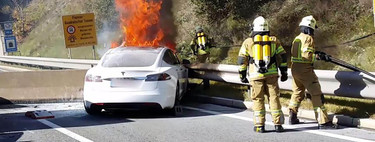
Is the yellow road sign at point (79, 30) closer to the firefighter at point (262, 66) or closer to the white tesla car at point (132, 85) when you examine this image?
the white tesla car at point (132, 85)

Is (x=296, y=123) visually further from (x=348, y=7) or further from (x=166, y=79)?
(x=348, y=7)

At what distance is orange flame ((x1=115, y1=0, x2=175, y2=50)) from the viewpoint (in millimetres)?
22984

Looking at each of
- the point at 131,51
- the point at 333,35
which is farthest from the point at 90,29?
the point at 131,51

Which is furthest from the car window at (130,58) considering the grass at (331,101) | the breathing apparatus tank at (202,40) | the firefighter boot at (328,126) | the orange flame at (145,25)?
the orange flame at (145,25)

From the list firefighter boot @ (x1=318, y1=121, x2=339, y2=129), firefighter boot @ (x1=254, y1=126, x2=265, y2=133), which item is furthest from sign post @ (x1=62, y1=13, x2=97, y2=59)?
firefighter boot @ (x1=318, y1=121, x2=339, y2=129)

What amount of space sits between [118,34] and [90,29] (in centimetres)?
1383

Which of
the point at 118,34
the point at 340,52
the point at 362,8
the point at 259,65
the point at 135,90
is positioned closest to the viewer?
the point at 259,65

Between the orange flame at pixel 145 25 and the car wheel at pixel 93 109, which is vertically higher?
the orange flame at pixel 145 25

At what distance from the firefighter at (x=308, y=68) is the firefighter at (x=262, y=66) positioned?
27 centimetres

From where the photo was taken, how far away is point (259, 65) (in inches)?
283

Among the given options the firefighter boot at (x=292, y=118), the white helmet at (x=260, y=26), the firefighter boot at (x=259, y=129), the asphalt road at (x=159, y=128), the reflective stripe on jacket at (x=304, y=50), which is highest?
the white helmet at (x=260, y=26)

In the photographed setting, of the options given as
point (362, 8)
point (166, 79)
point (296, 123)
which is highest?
point (362, 8)

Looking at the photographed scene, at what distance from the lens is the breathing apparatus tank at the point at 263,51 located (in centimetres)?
714

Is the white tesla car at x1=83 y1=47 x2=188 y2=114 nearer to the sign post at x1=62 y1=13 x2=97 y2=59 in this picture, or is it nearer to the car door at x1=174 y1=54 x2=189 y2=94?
the car door at x1=174 y1=54 x2=189 y2=94
